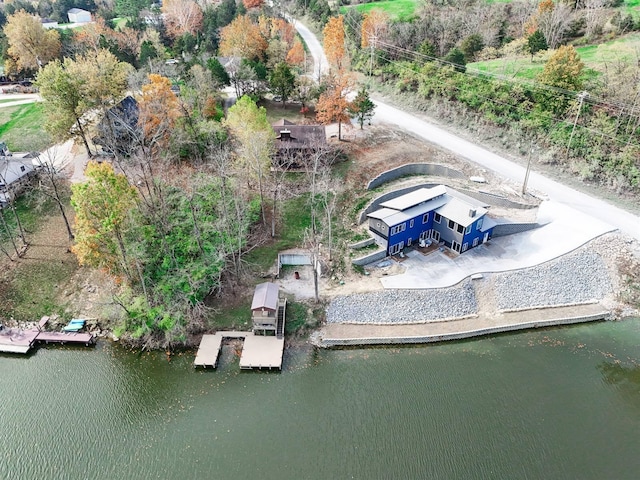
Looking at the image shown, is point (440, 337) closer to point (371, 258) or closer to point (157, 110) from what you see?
point (371, 258)

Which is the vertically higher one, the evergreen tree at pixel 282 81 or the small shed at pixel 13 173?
the evergreen tree at pixel 282 81

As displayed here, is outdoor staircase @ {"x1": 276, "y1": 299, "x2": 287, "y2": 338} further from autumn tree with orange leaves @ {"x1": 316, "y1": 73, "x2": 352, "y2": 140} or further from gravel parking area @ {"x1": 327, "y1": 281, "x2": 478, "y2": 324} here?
autumn tree with orange leaves @ {"x1": 316, "y1": 73, "x2": 352, "y2": 140}

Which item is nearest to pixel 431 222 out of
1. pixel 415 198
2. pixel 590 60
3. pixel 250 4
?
pixel 415 198

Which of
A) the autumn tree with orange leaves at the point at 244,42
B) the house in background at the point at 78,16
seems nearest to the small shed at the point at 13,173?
the autumn tree with orange leaves at the point at 244,42

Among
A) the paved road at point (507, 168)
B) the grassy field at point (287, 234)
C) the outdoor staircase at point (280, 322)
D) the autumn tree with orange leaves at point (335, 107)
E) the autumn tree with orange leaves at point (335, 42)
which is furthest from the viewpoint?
the autumn tree with orange leaves at point (335, 42)

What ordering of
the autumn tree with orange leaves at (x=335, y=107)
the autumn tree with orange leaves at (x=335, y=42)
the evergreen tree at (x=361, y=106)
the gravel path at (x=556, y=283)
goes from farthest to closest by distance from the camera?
the autumn tree with orange leaves at (x=335, y=42), the evergreen tree at (x=361, y=106), the autumn tree with orange leaves at (x=335, y=107), the gravel path at (x=556, y=283)

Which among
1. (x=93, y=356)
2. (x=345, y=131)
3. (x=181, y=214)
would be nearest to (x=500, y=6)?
(x=345, y=131)

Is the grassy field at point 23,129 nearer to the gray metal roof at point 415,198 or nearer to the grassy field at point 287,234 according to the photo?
the grassy field at point 287,234
